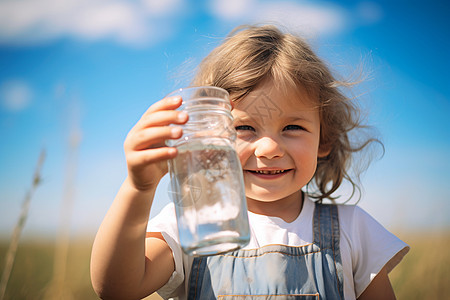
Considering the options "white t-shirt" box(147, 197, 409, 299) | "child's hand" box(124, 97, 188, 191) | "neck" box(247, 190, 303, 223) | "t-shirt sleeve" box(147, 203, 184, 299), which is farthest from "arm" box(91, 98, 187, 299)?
"neck" box(247, 190, 303, 223)

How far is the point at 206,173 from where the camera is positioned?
42.4 inches

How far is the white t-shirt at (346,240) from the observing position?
158 centimetres

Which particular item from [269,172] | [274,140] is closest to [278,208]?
[269,172]

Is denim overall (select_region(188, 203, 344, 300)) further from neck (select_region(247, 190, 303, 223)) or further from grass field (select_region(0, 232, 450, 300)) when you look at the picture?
grass field (select_region(0, 232, 450, 300))

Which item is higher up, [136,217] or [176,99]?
[176,99]

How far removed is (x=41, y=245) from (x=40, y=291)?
9.8 inches

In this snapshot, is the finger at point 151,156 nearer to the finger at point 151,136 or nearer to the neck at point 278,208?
the finger at point 151,136

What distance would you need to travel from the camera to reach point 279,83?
1621mm

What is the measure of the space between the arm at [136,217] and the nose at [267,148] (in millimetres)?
461

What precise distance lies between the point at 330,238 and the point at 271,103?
27.1 inches

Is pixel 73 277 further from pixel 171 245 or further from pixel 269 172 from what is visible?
pixel 269 172

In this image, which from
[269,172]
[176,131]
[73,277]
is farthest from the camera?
[73,277]

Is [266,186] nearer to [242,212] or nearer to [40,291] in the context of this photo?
[242,212]

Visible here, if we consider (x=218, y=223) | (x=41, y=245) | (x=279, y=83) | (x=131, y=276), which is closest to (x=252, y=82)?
(x=279, y=83)
